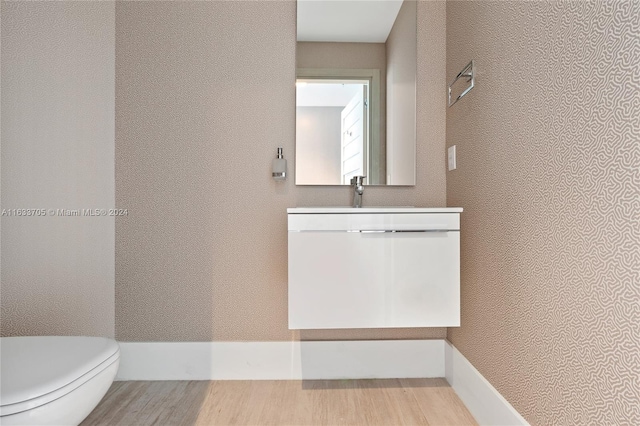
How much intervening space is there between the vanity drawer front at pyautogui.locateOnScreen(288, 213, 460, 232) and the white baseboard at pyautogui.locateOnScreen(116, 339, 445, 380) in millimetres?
672

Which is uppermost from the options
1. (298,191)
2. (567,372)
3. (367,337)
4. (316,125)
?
(316,125)

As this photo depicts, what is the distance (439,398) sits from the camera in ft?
5.19

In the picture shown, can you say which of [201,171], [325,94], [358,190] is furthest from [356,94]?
[201,171]

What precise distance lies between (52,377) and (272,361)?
108cm

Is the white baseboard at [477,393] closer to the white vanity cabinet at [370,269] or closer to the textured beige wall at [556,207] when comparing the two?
the textured beige wall at [556,207]

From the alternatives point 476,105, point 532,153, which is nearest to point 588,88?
point 532,153

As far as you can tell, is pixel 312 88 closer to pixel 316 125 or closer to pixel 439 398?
pixel 316 125

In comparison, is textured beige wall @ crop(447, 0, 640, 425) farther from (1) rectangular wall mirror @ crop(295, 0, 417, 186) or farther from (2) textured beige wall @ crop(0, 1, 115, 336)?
(2) textured beige wall @ crop(0, 1, 115, 336)

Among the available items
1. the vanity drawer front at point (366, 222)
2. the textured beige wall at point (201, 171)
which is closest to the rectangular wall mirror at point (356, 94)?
the textured beige wall at point (201, 171)

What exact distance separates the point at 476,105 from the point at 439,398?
4.14 feet

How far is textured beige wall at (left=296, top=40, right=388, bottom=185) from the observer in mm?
1801

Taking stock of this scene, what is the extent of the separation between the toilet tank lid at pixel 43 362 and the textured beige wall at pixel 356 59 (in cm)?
131

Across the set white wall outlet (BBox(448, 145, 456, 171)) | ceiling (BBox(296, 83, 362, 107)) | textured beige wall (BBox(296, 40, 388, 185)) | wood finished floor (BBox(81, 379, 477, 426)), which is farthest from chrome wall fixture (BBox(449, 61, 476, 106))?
wood finished floor (BBox(81, 379, 477, 426))

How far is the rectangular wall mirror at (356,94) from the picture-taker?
1.80 meters
